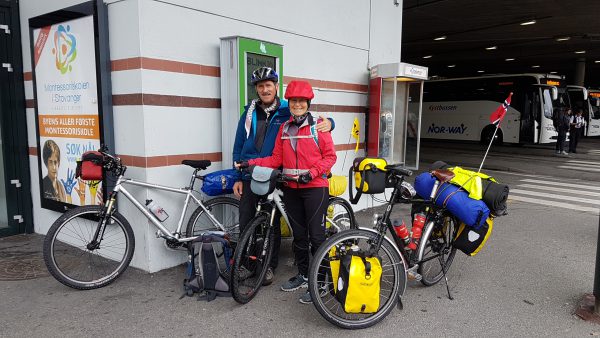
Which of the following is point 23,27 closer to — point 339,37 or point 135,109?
point 135,109

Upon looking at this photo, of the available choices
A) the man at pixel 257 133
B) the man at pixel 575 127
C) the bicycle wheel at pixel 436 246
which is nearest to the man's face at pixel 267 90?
the man at pixel 257 133

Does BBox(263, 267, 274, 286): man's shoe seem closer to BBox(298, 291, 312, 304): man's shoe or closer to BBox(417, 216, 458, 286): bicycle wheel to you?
BBox(298, 291, 312, 304): man's shoe

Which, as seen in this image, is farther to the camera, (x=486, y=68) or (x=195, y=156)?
(x=486, y=68)

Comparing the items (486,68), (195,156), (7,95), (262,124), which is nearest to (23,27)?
(7,95)

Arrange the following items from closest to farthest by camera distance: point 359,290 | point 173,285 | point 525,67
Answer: point 359,290, point 173,285, point 525,67

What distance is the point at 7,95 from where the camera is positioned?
17.3ft

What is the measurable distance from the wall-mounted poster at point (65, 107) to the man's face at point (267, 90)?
1688 millimetres

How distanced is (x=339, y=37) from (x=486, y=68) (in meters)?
29.7

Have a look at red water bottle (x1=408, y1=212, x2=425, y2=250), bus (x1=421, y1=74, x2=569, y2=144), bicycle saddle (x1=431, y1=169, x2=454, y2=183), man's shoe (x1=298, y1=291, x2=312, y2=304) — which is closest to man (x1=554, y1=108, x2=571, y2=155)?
bus (x1=421, y1=74, x2=569, y2=144)

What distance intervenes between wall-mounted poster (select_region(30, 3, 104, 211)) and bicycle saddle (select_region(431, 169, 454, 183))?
3251mm

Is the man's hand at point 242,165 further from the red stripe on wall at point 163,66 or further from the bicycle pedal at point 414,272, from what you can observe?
the bicycle pedal at point 414,272

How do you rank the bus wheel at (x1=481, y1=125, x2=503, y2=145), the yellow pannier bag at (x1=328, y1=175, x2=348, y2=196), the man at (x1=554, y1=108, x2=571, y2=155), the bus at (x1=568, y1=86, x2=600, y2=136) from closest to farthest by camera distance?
1. the yellow pannier bag at (x1=328, y1=175, x2=348, y2=196)
2. the man at (x1=554, y1=108, x2=571, y2=155)
3. the bus wheel at (x1=481, y1=125, x2=503, y2=145)
4. the bus at (x1=568, y1=86, x2=600, y2=136)

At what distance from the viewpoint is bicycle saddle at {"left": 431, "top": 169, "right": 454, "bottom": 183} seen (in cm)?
372

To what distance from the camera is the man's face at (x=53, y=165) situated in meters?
5.07
